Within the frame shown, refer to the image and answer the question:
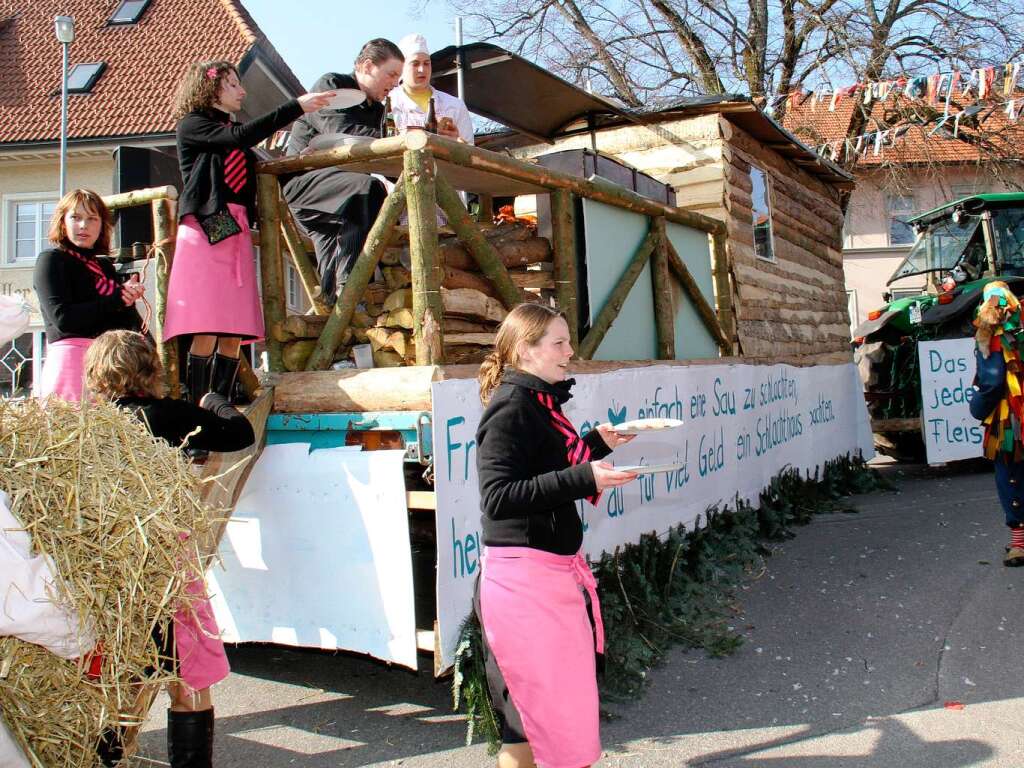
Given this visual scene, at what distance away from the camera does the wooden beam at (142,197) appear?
15.4ft

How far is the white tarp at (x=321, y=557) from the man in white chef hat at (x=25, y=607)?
118 centimetres

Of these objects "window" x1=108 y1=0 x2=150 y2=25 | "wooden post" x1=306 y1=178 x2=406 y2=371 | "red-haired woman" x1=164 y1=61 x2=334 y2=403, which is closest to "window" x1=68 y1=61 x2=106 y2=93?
"window" x1=108 y1=0 x2=150 y2=25

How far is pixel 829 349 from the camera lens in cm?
1221

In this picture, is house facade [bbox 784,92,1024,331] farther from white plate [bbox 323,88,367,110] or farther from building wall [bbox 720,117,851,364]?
white plate [bbox 323,88,367,110]

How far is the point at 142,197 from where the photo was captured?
477cm

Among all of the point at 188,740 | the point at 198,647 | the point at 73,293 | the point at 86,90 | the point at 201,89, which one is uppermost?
the point at 86,90

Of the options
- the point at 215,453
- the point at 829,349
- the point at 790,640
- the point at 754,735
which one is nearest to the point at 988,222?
the point at 829,349

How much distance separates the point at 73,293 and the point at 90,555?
1.86 m

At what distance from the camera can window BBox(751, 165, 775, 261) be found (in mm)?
9664

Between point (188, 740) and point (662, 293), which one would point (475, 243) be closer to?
point (662, 293)

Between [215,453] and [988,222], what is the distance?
11.0 m

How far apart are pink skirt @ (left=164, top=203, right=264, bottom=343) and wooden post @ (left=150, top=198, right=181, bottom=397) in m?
0.16

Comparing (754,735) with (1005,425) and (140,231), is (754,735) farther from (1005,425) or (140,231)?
(140,231)

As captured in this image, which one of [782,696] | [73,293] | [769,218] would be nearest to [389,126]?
[73,293]
